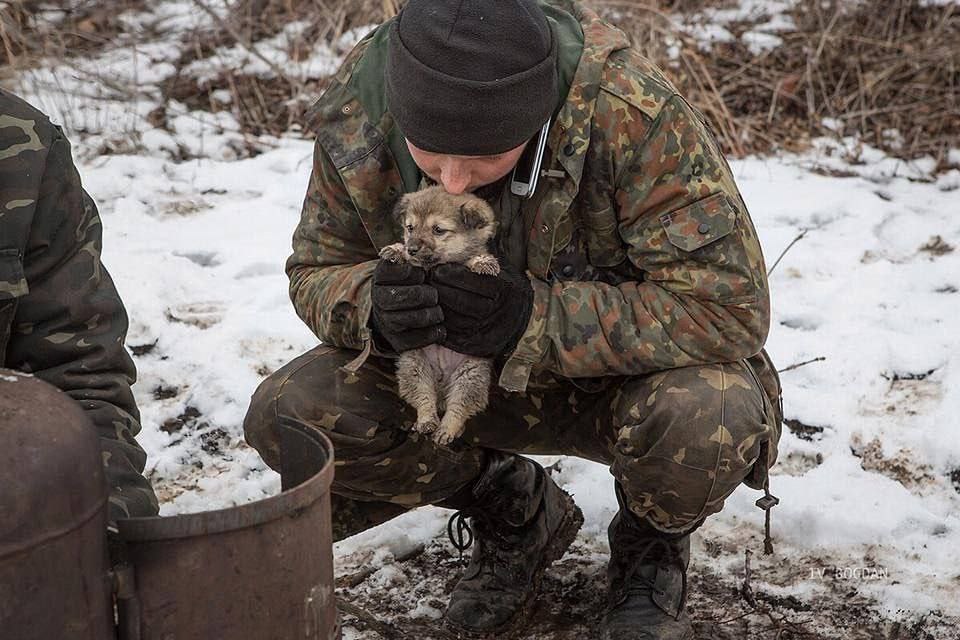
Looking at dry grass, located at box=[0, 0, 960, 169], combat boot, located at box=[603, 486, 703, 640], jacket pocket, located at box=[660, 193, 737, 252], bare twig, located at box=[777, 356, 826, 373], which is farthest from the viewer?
dry grass, located at box=[0, 0, 960, 169]

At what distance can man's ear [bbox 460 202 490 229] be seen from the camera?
9.53 ft

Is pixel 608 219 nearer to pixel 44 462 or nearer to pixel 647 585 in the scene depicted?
pixel 647 585

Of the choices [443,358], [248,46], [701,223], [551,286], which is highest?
[701,223]

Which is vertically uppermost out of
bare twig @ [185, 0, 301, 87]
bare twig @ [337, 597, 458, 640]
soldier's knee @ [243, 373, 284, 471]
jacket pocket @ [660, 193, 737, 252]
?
jacket pocket @ [660, 193, 737, 252]

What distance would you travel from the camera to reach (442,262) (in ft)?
9.57

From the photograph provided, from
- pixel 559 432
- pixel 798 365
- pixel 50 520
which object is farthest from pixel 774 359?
pixel 50 520

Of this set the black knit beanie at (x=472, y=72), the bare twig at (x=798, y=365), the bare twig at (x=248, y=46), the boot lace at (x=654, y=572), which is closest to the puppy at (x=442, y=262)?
the black knit beanie at (x=472, y=72)

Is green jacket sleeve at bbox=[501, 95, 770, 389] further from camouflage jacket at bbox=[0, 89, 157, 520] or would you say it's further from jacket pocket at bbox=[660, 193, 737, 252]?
camouflage jacket at bbox=[0, 89, 157, 520]

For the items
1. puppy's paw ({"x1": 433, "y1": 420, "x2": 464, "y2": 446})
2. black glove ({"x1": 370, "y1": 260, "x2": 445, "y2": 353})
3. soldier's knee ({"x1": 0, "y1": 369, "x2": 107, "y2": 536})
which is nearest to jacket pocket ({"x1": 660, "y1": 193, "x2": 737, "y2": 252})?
black glove ({"x1": 370, "y1": 260, "x2": 445, "y2": 353})

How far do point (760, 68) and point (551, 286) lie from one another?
4374mm

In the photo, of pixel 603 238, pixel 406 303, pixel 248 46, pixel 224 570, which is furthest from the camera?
pixel 248 46

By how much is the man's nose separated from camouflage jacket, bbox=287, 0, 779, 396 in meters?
0.19

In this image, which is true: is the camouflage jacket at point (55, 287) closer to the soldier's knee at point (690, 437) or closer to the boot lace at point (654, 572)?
the soldier's knee at point (690, 437)

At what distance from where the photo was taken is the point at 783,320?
467 centimetres
